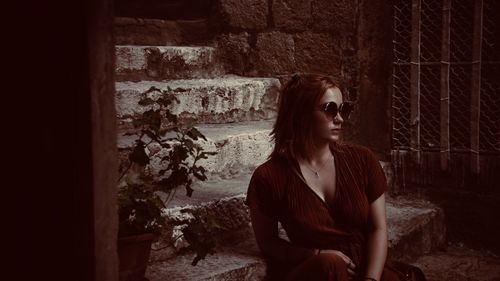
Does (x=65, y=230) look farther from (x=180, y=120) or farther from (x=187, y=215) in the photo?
(x=180, y=120)

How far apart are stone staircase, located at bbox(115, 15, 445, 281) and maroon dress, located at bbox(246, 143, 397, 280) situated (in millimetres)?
353

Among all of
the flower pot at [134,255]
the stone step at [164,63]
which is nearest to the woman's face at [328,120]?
the flower pot at [134,255]

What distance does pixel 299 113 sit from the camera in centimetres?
309

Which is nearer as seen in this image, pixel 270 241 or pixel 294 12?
pixel 270 241

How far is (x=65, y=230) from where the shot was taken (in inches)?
72.9

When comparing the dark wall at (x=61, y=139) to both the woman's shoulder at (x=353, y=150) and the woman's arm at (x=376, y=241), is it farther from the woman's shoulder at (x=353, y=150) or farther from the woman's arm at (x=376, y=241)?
the woman's shoulder at (x=353, y=150)

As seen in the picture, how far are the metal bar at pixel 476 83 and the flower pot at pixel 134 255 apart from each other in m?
2.70

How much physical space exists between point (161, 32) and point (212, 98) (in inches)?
38.5

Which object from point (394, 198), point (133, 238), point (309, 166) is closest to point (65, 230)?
point (133, 238)

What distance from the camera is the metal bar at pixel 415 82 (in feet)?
15.8

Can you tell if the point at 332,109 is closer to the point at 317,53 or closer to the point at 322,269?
the point at 322,269

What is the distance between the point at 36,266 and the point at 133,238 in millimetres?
896

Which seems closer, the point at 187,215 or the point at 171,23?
the point at 187,215

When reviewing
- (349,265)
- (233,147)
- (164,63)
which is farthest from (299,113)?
(164,63)
